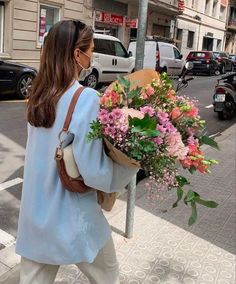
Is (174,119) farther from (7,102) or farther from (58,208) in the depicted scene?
→ (7,102)

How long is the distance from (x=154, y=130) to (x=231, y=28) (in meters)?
48.6

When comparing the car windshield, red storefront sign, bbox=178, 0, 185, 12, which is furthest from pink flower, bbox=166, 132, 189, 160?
red storefront sign, bbox=178, 0, 185, 12

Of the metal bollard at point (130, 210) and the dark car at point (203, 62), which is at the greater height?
the dark car at point (203, 62)

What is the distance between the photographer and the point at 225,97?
10.5m

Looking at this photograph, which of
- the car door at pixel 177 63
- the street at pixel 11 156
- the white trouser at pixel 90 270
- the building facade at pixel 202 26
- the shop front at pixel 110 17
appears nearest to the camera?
the white trouser at pixel 90 270

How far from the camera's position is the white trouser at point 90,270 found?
2.08m

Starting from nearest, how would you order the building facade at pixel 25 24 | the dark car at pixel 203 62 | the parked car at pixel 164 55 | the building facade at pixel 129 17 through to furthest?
the building facade at pixel 25 24, the parked car at pixel 164 55, the building facade at pixel 129 17, the dark car at pixel 203 62

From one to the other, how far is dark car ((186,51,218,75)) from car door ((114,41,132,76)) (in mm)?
10571

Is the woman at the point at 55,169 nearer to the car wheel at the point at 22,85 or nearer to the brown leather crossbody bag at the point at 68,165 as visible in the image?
the brown leather crossbody bag at the point at 68,165

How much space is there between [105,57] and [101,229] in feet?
42.6

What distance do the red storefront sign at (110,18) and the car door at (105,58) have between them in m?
7.35

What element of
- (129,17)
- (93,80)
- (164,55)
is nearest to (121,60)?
(93,80)

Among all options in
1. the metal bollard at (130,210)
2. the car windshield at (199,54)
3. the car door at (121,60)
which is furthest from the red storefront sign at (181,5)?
the metal bollard at (130,210)

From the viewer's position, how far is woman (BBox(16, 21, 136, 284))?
1873 mm
